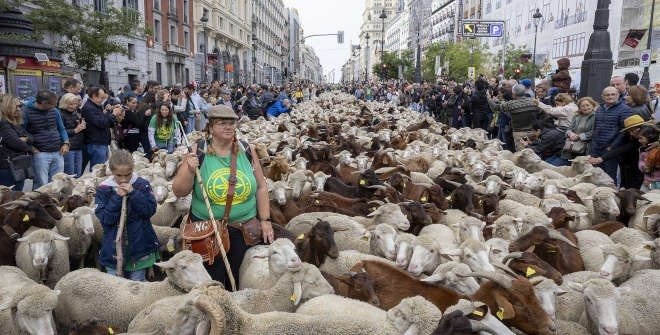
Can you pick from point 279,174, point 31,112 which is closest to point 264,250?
point 279,174

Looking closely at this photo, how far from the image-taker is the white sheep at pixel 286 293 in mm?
3637

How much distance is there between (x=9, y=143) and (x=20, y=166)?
33cm

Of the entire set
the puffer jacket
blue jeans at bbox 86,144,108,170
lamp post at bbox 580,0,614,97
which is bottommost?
blue jeans at bbox 86,144,108,170

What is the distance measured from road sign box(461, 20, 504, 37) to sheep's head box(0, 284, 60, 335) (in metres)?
24.4

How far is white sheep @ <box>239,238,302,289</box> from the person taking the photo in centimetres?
390

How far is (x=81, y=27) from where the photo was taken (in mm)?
21156

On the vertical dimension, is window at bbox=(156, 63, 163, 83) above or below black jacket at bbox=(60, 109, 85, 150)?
above

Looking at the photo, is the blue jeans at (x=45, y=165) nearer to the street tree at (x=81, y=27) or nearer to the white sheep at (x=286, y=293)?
the white sheep at (x=286, y=293)

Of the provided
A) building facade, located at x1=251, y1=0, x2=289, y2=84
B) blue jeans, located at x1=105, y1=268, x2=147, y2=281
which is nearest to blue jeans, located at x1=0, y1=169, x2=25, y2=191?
blue jeans, located at x1=105, y1=268, x2=147, y2=281

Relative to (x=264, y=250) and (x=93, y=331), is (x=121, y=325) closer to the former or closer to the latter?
(x=93, y=331)

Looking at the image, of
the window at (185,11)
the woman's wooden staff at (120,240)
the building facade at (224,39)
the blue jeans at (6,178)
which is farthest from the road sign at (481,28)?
the window at (185,11)

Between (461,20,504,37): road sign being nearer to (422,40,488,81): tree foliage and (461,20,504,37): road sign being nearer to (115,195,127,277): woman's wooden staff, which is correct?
(422,40,488,81): tree foliage

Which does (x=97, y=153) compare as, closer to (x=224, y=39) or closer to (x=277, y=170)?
(x=277, y=170)

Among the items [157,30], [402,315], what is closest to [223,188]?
[402,315]
